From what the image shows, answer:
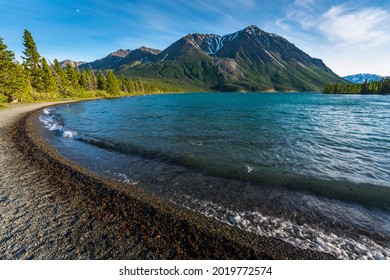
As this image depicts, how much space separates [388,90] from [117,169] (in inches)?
9757

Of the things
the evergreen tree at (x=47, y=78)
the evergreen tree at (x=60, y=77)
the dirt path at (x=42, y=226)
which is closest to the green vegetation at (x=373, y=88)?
the dirt path at (x=42, y=226)

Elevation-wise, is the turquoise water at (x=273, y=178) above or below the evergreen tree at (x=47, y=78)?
below

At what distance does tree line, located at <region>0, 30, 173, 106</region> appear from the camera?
1961 inches

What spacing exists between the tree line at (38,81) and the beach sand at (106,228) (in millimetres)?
57833

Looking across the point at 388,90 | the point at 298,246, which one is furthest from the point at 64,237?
the point at 388,90

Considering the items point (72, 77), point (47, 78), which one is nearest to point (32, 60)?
point (47, 78)

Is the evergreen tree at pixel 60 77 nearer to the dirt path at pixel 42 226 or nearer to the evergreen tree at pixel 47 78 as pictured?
the evergreen tree at pixel 47 78

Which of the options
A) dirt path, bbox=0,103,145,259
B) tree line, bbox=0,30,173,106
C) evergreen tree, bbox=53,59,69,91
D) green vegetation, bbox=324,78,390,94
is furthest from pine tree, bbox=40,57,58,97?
green vegetation, bbox=324,78,390,94

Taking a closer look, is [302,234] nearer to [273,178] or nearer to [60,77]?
[273,178]

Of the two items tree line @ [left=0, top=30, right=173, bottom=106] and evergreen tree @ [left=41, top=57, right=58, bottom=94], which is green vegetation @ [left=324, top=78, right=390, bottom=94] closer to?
tree line @ [left=0, top=30, right=173, bottom=106]

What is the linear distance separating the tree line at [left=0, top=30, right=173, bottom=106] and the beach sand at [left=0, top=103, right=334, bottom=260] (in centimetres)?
5783

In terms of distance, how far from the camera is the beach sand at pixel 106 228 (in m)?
5.86
